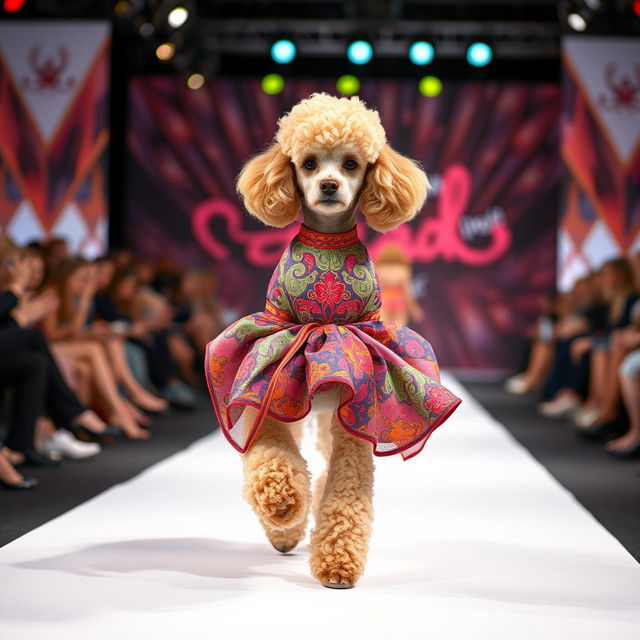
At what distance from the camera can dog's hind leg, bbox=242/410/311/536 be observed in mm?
2561

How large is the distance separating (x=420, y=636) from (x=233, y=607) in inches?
17.2

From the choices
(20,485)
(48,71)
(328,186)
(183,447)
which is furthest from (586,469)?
(48,71)

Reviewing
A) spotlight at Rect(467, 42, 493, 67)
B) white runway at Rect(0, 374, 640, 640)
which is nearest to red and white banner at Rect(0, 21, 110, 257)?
spotlight at Rect(467, 42, 493, 67)

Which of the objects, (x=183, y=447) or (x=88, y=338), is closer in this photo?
(x=183, y=447)

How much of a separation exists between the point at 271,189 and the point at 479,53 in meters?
7.40

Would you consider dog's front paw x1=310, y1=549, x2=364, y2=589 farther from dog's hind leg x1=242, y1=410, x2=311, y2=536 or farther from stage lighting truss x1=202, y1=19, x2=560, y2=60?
stage lighting truss x1=202, y1=19, x2=560, y2=60

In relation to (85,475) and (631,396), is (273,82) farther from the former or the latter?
(85,475)

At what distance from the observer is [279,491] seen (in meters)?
2.55

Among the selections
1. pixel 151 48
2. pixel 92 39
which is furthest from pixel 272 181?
pixel 92 39

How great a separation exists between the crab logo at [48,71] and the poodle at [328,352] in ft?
24.0

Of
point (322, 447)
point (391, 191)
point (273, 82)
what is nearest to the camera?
point (391, 191)

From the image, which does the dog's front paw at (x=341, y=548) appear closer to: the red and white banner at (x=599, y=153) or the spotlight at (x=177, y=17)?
the spotlight at (x=177, y=17)

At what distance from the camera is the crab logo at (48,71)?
31.6 ft

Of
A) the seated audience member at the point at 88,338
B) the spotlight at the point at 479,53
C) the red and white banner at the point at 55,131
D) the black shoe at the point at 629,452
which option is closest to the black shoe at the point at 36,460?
the seated audience member at the point at 88,338
